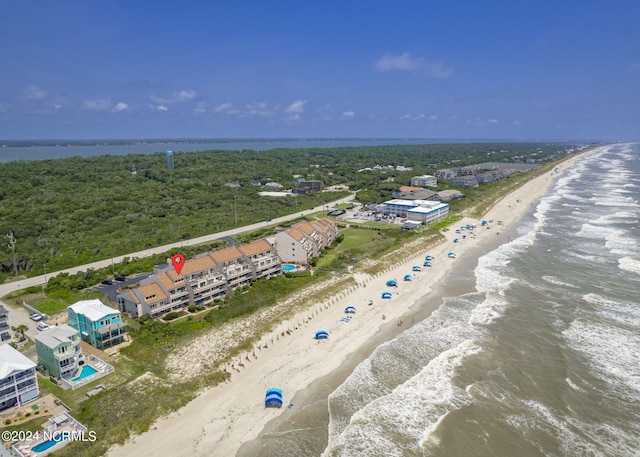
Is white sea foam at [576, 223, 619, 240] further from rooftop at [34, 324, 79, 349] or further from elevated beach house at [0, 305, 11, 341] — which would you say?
elevated beach house at [0, 305, 11, 341]

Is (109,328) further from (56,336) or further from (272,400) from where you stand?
(272,400)

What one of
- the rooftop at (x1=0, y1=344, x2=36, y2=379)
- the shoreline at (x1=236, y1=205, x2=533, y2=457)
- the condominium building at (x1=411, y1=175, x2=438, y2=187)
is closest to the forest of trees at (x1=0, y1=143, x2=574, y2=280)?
the condominium building at (x1=411, y1=175, x2=438, y2=187)

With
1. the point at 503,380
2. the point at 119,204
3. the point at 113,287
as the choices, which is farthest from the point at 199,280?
the point at 119,204

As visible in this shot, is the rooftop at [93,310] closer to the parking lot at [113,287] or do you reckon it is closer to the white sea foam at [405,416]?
the parking lot at [113,287]

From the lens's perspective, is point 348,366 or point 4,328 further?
point 4,328

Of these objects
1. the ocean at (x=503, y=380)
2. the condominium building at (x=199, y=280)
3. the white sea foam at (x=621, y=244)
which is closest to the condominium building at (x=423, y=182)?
the white sea foam at (x=621, y=244)
